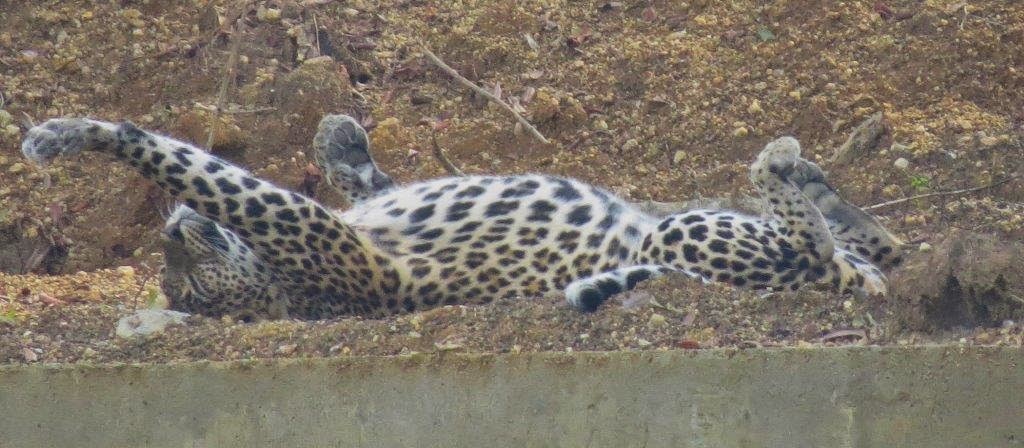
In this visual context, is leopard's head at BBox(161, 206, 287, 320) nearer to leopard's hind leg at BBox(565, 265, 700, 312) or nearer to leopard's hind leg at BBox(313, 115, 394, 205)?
leopard's hind leg at BBox(313, 115, 394, 205)

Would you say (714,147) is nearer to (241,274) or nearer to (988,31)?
(988,31)

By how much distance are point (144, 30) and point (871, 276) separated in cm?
530

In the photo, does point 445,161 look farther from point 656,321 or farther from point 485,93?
point 656,321

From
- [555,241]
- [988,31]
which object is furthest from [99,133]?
[988,31]

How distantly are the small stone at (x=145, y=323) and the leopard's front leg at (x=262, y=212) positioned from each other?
0.68 m

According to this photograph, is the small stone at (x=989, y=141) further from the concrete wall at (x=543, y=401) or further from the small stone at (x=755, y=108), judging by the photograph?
the concrete wall at (x=543, y=401)

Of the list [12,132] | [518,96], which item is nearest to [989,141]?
[518,96]

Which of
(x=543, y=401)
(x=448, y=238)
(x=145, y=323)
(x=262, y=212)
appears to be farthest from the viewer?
(x=448, y=238)

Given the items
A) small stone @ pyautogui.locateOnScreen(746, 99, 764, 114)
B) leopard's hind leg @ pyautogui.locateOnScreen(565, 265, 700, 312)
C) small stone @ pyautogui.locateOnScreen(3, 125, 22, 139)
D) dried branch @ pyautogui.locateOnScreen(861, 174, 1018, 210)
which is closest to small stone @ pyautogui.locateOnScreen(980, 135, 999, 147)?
dried branch @ pyautogui.locateOnScreen(861, 174, 1018, 210)

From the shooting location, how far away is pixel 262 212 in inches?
287

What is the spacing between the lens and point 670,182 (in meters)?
9.11

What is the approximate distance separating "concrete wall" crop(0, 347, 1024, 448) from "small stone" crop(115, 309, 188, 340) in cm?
82

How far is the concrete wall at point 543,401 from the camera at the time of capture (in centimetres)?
481

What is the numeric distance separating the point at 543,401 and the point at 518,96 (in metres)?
4.87
